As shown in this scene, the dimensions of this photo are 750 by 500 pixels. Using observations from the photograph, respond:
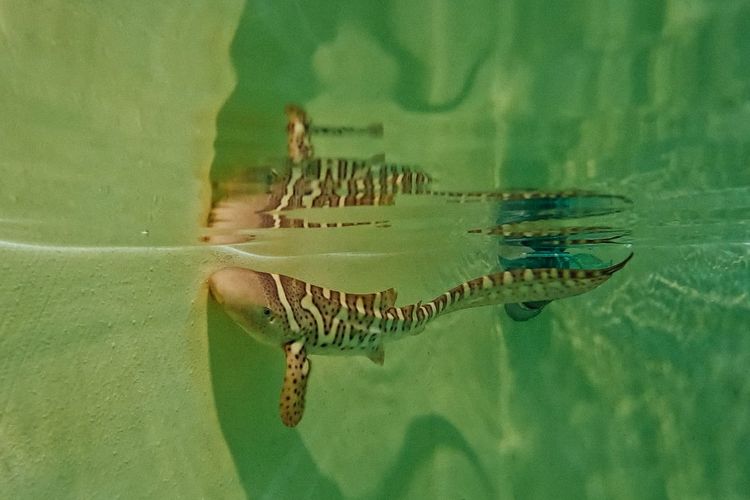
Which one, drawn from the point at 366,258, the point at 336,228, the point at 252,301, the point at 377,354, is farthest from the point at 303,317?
the point at 366,258

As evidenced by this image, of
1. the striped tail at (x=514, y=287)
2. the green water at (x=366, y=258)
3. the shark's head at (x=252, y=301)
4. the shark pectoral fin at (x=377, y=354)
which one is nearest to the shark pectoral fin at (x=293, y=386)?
the shark's head at (x=252, y=301)

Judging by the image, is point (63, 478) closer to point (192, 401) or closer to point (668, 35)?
point (192, 401)

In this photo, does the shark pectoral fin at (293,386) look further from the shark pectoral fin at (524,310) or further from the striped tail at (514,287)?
the shark pectoral fin at (524,310)

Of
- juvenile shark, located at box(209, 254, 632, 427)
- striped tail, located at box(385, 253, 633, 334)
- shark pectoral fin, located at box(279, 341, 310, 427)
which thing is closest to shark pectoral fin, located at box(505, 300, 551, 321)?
striped tail, located at box(385, 253, 633, 334)

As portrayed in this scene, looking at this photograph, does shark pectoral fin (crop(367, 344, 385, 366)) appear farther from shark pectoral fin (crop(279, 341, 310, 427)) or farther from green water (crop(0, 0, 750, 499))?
shark pectoral fin (crop(279, 341, 310, 427))

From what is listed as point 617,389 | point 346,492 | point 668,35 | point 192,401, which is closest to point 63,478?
point 192,401

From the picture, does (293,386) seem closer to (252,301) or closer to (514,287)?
(252,301)
